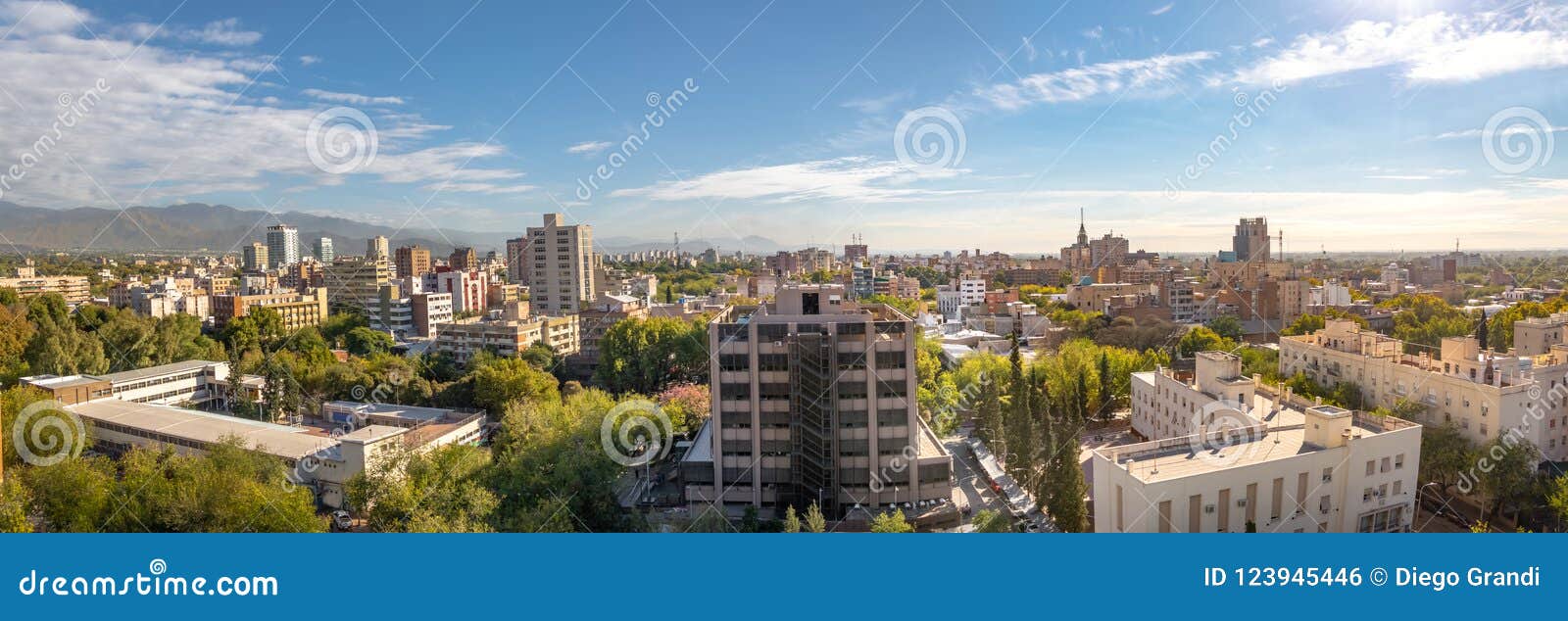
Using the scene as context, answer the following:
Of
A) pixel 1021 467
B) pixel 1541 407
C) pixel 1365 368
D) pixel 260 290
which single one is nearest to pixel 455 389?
pixel 1021 467

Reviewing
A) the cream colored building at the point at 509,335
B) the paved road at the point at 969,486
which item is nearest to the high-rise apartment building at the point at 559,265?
the cream colored building at the point at 509,335

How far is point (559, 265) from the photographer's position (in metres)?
16.5

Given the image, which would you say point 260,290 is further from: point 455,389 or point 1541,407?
point 1541,407

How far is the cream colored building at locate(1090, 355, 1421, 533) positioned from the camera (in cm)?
346

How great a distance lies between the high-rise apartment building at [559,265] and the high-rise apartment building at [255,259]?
13.8 meters

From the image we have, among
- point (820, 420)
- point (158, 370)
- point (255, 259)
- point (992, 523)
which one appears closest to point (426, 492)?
point (820, 420)

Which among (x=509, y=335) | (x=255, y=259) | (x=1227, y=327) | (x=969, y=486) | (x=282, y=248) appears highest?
(x=282, y=248)

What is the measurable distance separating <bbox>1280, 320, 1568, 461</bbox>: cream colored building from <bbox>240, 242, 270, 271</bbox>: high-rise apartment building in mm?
28378

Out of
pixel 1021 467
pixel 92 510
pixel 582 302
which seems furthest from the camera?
pixel 582 302

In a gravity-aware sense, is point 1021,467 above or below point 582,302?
below

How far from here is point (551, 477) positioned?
16.7 feet

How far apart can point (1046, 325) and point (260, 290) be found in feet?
54.9

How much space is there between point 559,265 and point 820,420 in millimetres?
12052

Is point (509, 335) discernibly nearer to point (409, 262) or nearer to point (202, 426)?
point (202, 426)
